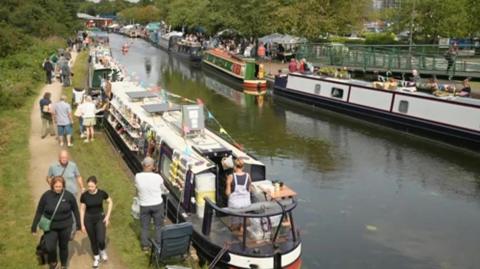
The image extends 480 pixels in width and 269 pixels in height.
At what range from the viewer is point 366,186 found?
52.8 feet

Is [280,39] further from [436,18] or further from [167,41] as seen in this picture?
[167,41]

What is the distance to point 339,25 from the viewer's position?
Result: 40.6 m

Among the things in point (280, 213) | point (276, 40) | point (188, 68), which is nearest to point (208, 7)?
point (188, 68)

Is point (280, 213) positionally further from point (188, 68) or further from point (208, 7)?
point (208, 7)

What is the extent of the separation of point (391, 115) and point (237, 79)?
52.3 feet

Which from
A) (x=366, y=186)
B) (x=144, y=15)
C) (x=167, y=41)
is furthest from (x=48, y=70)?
(x=144, y=15)

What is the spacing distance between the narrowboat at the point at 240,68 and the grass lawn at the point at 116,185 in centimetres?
1668

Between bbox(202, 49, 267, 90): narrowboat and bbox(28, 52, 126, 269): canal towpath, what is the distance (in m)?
13.3

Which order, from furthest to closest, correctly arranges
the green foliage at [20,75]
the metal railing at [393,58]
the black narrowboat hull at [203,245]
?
the metal railing at [393,58] < the green foliage at [20,75] < the black narrowboat hull at [203,245]

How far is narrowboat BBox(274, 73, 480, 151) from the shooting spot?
20.8 meters

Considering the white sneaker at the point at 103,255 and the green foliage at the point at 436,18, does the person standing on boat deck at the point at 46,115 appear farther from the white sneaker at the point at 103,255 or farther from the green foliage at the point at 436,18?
the green foliage at the point at 436,18

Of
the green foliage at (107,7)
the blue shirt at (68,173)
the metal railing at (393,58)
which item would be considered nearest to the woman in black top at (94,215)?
the blue shirt at (68,173)

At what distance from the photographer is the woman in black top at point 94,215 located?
8.56 metres

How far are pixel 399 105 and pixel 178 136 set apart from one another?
13461 millimetres
